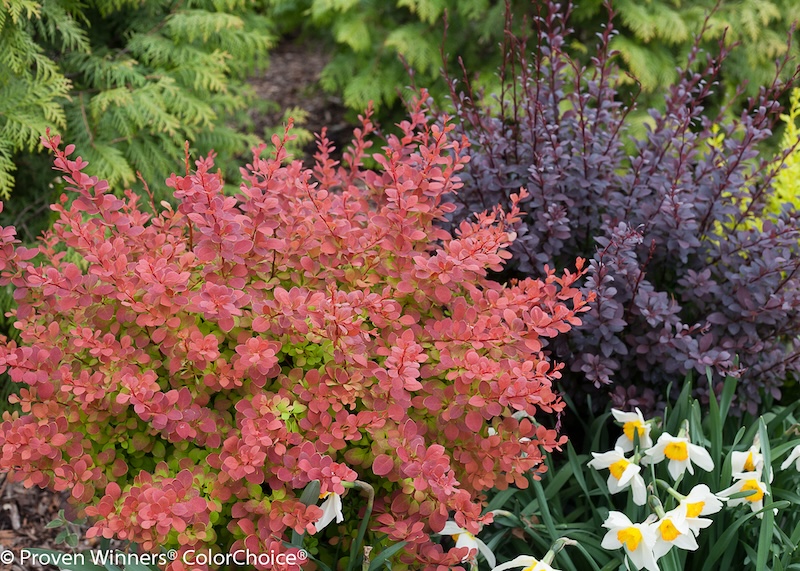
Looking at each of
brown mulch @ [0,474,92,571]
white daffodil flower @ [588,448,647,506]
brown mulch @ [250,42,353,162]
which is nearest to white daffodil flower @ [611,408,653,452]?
white daffodil flower @ [588,448,647,506]

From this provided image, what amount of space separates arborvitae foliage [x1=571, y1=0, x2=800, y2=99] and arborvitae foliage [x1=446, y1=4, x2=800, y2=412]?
1760 mm

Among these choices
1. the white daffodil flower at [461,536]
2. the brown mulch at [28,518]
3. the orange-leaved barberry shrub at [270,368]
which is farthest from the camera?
the brown mulch at [28,518]

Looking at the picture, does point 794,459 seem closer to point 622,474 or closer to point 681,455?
point 681,455

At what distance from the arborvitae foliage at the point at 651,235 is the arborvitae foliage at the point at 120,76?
1.33m

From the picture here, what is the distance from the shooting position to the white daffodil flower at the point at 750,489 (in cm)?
182

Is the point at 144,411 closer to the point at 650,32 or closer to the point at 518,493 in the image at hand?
the point at 518,493

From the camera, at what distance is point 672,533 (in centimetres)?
166

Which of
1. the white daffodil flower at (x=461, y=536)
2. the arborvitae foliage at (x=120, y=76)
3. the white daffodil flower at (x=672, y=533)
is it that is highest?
the arborvitae foliage at (x=120, y=76)

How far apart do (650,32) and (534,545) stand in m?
3.09

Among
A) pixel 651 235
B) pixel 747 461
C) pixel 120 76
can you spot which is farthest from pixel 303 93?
pixel 747 461

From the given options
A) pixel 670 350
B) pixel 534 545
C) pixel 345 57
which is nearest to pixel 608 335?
pixel 670 350

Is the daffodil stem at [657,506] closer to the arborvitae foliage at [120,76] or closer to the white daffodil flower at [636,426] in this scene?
the white daffodil flower at [636,426]

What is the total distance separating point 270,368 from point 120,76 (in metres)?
1.93

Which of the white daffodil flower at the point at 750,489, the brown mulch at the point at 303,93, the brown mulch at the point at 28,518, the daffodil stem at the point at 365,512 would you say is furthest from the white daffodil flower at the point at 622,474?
the brown mulch at the point at 303,93
